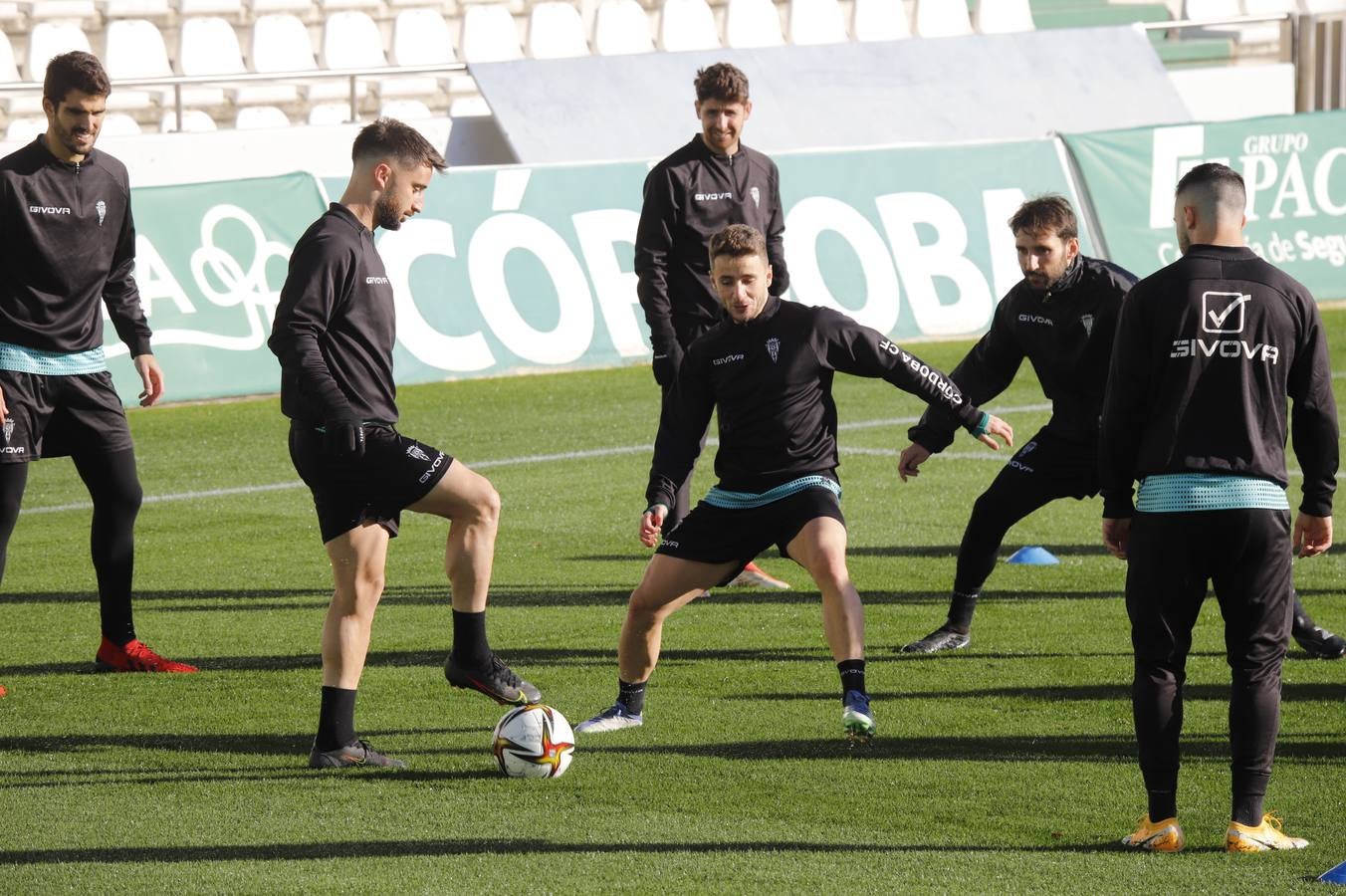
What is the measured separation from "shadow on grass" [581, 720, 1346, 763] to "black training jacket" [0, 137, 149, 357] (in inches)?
106

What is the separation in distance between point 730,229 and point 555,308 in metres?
10.8

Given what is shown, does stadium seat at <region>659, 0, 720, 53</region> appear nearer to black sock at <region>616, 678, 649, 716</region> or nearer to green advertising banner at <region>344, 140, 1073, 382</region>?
green advertising banner at <region>344, 140, 1073, 382</region>

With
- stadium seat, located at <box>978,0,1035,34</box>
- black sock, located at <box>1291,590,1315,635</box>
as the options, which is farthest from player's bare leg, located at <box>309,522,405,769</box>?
stadium seat, located at <box>978,0,1035,34</box>

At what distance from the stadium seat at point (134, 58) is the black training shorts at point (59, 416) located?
14.8 meters

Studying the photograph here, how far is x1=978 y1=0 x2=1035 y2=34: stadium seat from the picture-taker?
2641 cm

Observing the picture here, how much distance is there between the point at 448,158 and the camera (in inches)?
797

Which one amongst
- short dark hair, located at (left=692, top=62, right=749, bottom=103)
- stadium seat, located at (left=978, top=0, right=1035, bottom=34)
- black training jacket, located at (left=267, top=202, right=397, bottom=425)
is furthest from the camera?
stadium seat, located at (left=978, top=0, right=1035, bottom=34)

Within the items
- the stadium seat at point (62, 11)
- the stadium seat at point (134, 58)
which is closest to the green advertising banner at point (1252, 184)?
the stadium seat at point (134, 58)

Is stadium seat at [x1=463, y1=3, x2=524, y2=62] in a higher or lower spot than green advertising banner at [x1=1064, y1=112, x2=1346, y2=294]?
higher

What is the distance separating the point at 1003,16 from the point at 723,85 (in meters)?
18.4

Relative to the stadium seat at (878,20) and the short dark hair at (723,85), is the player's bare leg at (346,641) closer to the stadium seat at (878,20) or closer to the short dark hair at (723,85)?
the short dark hair at (723,85)

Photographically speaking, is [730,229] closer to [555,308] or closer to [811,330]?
[811,330]

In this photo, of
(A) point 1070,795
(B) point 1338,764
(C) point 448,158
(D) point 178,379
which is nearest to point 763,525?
(A) point 1070,795

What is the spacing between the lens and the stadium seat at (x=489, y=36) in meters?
23.8
